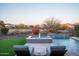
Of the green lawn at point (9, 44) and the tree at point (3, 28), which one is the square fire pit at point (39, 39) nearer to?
the green lawn at point (9, 44)

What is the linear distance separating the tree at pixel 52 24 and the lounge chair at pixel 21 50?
1.16 ft

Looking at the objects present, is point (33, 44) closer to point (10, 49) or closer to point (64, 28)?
point (10, 49)

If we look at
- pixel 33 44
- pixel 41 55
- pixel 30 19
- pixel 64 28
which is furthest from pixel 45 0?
pixel 41 55

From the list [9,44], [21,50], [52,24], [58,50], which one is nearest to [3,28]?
[9,44]

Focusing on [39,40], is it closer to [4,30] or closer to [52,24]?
[52,24]

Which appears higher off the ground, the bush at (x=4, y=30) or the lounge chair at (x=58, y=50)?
the bush at (x=4, y=30)

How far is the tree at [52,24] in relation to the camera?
1.82 metres

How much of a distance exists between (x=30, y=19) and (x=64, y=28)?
1.34 feet

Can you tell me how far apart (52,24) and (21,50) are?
1.54 feet

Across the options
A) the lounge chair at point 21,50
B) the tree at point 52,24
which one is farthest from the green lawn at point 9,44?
the tree at point 52,24

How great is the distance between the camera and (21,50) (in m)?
1.83

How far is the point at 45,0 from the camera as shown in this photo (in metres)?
1.83

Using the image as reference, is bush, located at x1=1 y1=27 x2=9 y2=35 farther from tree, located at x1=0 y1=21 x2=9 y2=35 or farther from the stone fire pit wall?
the stone fire pit wall

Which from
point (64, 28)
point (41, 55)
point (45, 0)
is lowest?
point (41, 55)
